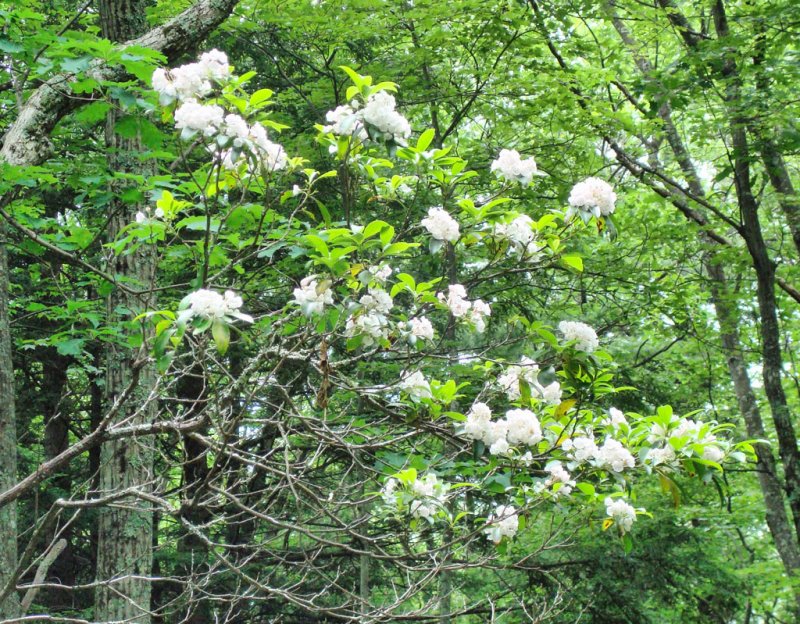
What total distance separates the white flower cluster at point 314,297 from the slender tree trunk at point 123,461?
188 centimetres

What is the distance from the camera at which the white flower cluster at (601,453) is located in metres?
2.69

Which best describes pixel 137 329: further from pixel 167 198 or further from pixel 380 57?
pixel 380 57

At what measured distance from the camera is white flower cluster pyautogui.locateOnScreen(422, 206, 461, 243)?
2547mm

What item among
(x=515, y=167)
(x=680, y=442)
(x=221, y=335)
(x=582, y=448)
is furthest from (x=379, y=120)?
(x=680, y=442)

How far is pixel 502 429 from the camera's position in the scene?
266cm

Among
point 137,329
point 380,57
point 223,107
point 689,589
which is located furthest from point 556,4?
point 689,589

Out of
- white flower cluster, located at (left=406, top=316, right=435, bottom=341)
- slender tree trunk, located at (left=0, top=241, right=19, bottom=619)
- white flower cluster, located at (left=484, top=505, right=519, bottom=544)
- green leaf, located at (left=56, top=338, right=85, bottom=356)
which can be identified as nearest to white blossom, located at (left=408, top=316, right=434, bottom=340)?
white flower cluster, located at (left=406, top=316, right=435, bottom=341)

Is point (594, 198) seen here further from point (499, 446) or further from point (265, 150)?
point (265, 150)

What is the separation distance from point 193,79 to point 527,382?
4.96ft

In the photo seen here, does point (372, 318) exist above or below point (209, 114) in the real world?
below

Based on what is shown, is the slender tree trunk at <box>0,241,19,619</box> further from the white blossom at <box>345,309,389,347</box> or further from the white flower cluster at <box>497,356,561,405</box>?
the white flower cluster at <box>497,356,561,405</box>

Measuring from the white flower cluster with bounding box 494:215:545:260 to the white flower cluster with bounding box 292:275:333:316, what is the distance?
674 millimetres

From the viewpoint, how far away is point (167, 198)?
2539mm

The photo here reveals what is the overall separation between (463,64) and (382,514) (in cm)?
469
